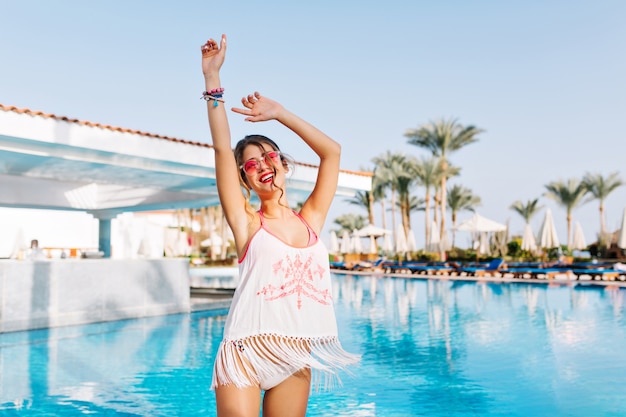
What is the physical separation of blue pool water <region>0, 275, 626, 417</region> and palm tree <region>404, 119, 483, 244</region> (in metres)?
24.4

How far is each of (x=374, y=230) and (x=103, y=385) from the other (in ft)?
108

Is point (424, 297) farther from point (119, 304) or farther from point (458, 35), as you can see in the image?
point (458, 35)

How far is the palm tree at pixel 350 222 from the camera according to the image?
57.0 metres

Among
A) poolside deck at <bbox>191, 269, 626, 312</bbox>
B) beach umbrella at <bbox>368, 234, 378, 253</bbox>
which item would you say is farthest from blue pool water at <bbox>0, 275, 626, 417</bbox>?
beach umbrella at <bbox>368, 234, 378, 253</bbox>

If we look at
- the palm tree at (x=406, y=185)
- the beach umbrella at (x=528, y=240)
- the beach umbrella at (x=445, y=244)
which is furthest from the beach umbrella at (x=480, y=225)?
the palm tree at (x=406, y=185)

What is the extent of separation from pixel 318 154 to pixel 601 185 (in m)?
43.3

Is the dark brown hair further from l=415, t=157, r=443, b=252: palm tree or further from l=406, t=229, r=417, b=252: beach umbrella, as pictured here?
l=415, t=157, r=443, b=252: palm tree

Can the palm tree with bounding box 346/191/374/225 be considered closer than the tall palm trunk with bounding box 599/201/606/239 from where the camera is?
No

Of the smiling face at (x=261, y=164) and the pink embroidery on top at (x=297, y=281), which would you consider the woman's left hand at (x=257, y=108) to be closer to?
the smiling face at (x=261, y=164)

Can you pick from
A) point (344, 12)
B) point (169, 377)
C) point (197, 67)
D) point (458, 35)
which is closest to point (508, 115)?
point (458, 35)

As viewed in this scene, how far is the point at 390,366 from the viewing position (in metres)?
7.96

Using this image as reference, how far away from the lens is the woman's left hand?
6.18ft

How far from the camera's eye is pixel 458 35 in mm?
31281

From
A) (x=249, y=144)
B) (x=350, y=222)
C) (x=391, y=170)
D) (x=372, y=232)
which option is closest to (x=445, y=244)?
(x=372, y=232)
